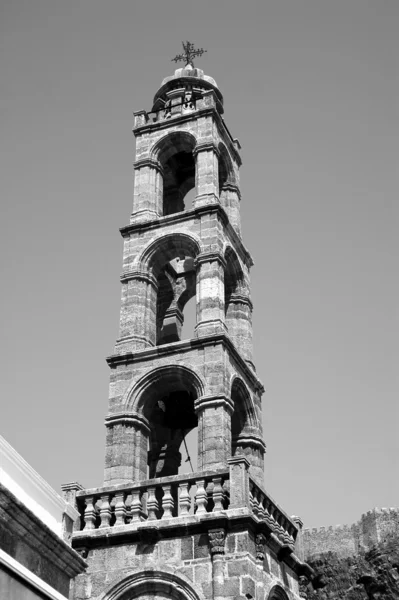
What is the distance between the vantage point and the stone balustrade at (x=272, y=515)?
18.9 metres

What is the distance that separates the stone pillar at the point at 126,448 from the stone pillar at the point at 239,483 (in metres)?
3.46

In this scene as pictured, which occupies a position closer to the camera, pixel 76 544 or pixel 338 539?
pixel 76 544

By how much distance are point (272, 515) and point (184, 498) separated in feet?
9.29

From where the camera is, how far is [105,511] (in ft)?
62.8

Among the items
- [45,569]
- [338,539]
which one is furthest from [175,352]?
[338,539]

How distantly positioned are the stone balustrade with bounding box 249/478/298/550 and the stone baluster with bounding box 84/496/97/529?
3.52m

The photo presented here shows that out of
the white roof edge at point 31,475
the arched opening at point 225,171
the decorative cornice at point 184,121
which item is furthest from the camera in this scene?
the arched opening at point 225,171

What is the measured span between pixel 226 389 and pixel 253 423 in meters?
2.44

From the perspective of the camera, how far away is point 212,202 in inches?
997

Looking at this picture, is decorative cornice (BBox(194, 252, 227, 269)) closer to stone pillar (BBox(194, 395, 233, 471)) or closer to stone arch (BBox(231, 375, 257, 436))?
stone arch (BBox(231, 375, 257, 436))

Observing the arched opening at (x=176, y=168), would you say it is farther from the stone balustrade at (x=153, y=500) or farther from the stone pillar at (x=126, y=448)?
the stone balustrade at (x=153, y=500)

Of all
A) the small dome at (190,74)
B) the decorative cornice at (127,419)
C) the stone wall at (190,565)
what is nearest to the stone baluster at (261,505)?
the stone wall at (190,565)

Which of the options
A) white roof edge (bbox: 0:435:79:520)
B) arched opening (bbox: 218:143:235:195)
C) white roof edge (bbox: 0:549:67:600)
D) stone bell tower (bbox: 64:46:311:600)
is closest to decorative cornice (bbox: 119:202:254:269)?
stone bell tower (bbox: 64:46:311:600)

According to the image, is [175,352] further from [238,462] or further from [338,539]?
[338,539]
